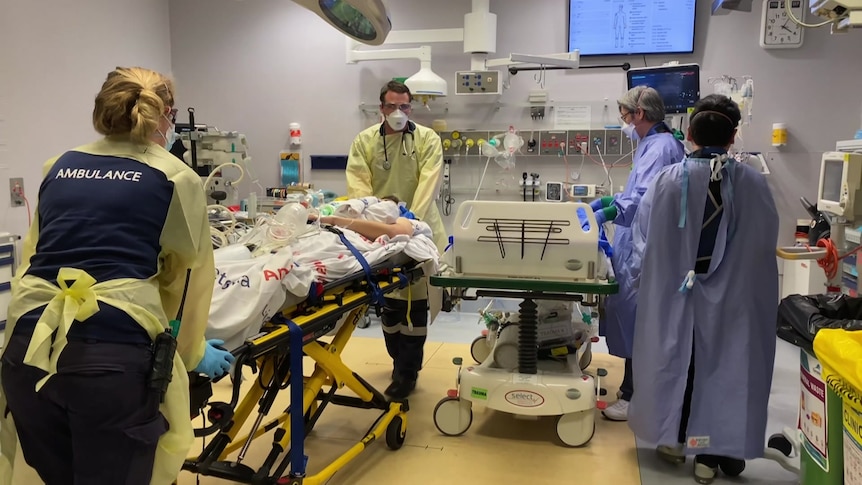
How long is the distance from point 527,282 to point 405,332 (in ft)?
3.60

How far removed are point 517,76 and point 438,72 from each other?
681 mm


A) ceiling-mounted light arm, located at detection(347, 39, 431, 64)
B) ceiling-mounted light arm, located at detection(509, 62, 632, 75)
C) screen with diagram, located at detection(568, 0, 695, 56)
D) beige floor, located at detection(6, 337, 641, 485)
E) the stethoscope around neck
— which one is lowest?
beige floor, located at detection(6, 337, 641, 485)

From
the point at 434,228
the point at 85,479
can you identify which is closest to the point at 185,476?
the point at 85,479

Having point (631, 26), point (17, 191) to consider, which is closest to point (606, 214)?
point (631, 26)

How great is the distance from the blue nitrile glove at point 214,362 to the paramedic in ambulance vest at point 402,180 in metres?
1.77

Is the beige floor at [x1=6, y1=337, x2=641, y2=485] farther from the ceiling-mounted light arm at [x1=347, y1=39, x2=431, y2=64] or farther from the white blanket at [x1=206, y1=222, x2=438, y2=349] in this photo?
the ceiling-mounted light arm at [x1=347, y1=39, x2=431, y2=64]

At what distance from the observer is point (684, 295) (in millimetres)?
2533

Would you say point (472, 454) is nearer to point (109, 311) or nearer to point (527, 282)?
point (527, 282)

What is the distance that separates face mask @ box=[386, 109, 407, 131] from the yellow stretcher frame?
44.6 inches

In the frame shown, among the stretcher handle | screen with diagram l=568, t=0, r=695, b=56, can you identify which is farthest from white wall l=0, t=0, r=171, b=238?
the stretcher handle

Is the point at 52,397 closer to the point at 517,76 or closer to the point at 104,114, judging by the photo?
the point at 104,114

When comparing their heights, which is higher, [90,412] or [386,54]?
[386,54]

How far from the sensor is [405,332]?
11.4 feet

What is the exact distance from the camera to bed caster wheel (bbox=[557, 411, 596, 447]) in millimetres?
2877
